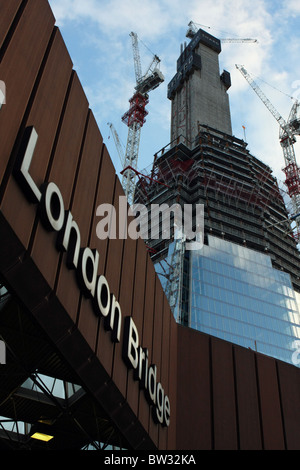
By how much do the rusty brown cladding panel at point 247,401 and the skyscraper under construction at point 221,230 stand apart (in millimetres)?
71195

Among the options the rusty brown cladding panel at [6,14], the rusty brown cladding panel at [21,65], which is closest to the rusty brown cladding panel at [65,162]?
the rusty brown cladding panel at [21,65]

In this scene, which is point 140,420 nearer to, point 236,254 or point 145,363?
point 145,363

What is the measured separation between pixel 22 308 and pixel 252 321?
9982cm

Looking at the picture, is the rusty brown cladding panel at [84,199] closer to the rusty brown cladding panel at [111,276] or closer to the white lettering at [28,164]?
the rusty brown cladding panel at [111,276]

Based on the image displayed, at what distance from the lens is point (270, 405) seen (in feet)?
87.4

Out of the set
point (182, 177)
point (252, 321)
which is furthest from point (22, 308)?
point (182, 177)

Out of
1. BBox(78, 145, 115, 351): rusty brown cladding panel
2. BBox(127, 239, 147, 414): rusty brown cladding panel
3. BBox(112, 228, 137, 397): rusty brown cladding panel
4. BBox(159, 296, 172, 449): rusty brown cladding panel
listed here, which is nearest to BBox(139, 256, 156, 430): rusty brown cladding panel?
BBox(127, 239, 147, 414): rusty brown cladding panel

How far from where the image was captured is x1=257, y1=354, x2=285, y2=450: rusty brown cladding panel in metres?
25.7

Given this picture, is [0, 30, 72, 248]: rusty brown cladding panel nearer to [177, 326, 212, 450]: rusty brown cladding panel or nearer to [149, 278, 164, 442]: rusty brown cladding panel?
[149, 278, 164, 442]: rusty brown cladding panel

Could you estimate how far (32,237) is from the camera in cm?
988

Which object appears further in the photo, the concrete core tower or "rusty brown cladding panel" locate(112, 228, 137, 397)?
the concrete core tower

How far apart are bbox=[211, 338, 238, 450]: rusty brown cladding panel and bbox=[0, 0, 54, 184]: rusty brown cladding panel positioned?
18.4 m

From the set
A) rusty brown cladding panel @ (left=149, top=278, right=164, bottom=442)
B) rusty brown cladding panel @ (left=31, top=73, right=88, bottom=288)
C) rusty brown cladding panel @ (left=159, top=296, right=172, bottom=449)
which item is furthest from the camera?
rusty brown cladding panel @ (left=159, top=296, right=172, bottom=449)

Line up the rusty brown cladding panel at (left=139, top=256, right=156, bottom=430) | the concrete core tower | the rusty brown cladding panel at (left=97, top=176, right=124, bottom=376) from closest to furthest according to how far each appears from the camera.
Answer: the rusty brown cladding panel at (left=97, top=176, right=124, bottom=376), the rusty brown cladding panel at (left=139, top=256, right=156, bottom=430), the concrete core tower
